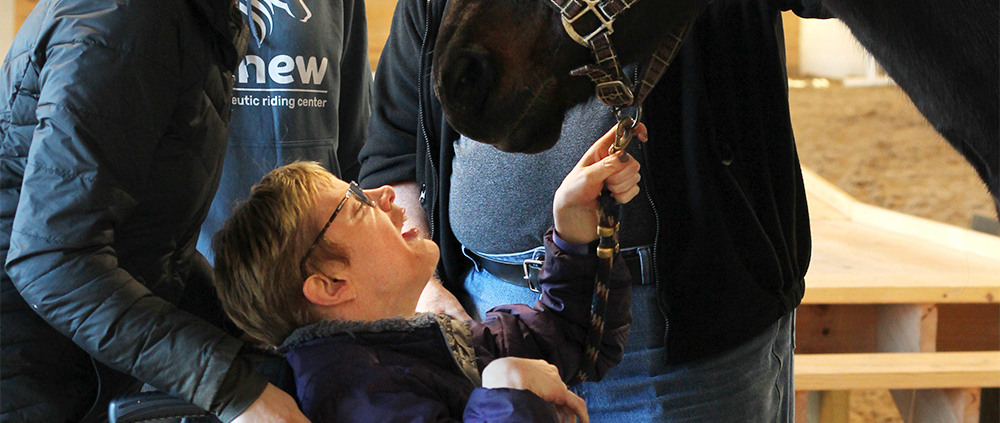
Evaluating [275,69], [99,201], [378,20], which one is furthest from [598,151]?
[378,20]

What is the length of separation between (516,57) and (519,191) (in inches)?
9.0

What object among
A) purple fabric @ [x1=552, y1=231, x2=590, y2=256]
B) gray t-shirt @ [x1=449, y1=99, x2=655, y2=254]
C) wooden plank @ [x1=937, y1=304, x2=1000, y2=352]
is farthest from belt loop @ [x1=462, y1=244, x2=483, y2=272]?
wooden plank @ [x1=937, y1=304, x2=1000, y2=352]

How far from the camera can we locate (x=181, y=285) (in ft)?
3.35

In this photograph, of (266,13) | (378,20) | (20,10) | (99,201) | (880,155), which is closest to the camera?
(99,201)

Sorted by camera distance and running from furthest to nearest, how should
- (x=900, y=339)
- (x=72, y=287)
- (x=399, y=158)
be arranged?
1. (x=900, y=339)
2. (x=399, y=158)
3. (x=72, y=287)

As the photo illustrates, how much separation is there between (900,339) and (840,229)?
35.8 inches

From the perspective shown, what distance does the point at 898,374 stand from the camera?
178 centimetres

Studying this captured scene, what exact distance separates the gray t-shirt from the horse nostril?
6.3 inches

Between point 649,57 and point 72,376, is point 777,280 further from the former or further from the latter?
point 72,376

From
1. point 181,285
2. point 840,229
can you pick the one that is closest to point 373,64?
point 840,229

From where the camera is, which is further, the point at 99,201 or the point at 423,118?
the point at 423,118

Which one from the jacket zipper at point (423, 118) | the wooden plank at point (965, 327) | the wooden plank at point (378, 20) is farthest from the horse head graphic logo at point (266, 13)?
→ the wooden plank at point (378, 20)

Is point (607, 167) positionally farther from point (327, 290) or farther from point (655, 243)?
point (327, 290)

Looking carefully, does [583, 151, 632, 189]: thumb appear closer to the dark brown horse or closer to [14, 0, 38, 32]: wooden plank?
the dark brown horse
